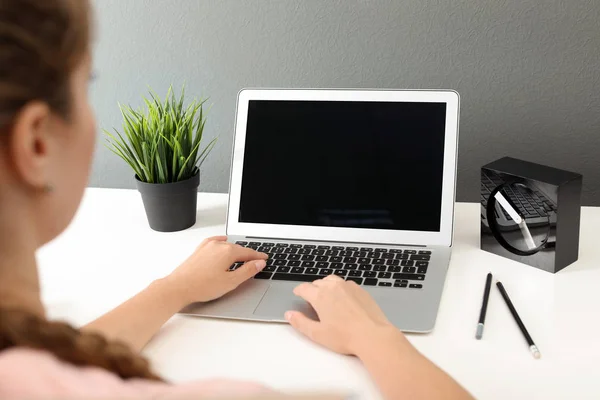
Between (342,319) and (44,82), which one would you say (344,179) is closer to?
(342,319)

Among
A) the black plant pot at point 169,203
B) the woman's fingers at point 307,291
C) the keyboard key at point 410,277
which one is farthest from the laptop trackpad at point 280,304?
the black plant pot at point 169,203

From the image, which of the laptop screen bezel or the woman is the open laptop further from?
the woman

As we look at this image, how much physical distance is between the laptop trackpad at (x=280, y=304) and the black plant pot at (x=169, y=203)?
0.95 feet

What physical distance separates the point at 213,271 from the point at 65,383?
0.52 meters

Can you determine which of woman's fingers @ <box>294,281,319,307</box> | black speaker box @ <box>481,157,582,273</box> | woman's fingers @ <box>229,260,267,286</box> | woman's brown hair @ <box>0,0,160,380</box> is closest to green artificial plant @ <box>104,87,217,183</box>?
woman's fingers @ <box>229,260,267,286</box>

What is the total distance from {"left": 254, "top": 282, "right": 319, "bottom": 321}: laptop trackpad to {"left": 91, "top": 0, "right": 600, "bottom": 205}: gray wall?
1.60 feet

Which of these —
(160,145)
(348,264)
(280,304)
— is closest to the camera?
(280,304)

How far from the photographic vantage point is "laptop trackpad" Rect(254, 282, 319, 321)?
880 mm

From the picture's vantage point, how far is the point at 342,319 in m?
0.80

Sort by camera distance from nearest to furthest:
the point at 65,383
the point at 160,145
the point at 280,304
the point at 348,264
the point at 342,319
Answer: the point at 65,383
the point at 342,319
the point at 280,304
the point at 348,264
the point at 160,145

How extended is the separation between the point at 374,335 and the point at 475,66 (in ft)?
2.10

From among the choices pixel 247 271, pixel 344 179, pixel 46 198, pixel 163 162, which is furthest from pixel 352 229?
pixel 46 198

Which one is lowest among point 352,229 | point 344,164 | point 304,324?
point 304,324

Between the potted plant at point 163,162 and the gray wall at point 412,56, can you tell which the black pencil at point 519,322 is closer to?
the gray wall at point 412,56
